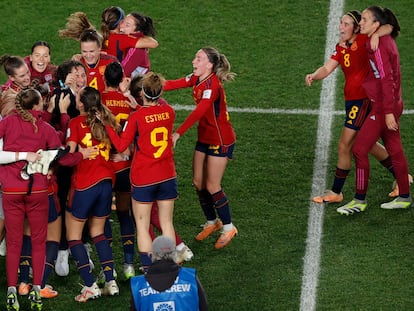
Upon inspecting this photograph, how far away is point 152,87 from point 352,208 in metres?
2.85

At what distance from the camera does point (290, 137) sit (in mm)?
12562

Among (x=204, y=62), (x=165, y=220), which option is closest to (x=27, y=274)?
(x=165, y=220)

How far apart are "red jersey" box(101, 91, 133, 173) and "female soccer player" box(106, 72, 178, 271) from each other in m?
0.29

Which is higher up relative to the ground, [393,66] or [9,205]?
[393,66]

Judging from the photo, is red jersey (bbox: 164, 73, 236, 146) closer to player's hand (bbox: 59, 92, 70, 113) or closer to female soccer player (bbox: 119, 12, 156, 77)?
female soccer player (bbox: 119, 12, 156, 77)

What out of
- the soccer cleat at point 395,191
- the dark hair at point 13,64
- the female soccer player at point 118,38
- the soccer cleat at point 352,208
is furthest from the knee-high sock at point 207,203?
the dark hair at point 13,64

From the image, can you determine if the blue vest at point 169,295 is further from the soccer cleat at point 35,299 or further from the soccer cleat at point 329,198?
the soccer cleat at point 329,198

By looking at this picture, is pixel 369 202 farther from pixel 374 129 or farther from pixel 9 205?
pixel 9 205

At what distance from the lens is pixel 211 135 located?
10.3 metres

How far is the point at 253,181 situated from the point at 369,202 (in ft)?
4.13

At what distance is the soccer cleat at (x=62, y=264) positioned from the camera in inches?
392

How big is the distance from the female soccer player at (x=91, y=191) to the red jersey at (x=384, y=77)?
2735mm

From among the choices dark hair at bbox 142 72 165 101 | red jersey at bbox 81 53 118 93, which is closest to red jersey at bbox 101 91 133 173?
red jersey at bbox 81 53 118 93

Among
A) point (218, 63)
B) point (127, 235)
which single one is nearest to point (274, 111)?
point (218, 63)
